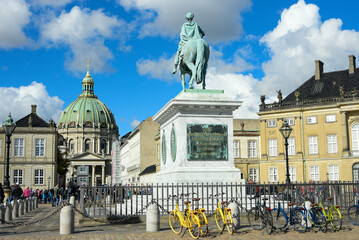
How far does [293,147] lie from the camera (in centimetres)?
6009

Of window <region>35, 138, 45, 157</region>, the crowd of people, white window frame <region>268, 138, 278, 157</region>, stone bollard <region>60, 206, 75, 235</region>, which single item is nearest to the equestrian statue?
stone bollard <region>60, 206, 75, 235</region>

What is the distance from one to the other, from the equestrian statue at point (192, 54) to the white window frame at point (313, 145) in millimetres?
43164

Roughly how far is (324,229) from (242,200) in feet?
11.8

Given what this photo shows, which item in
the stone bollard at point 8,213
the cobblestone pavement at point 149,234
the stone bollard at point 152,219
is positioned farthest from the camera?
the stone bollard at point 8,213

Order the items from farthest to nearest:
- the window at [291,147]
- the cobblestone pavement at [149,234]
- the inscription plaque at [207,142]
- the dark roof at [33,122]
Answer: the dark roof at [33,122], the window at [291,147], the inscription plaque at [207,142], the cobblestone pavement at [149,234]

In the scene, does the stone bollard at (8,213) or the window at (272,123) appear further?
the window at (272,123)

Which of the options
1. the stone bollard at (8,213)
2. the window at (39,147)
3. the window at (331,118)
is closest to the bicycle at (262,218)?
the stone bollard at (8,213)

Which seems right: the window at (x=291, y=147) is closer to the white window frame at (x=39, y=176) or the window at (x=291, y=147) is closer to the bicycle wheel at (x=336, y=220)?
the white window frame at (x=39, y=176)

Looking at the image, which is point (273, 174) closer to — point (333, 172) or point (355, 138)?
point (333, 172)

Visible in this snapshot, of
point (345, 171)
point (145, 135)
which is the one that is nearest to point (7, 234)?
point (345, 171)

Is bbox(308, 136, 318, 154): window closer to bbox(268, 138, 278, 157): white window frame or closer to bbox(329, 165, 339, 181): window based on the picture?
bbox(329, 165, 339, 181): window

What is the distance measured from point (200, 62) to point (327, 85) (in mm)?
46783

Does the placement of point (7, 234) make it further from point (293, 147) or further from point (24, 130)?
point (24, 130)

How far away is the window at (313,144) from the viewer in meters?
58.4
